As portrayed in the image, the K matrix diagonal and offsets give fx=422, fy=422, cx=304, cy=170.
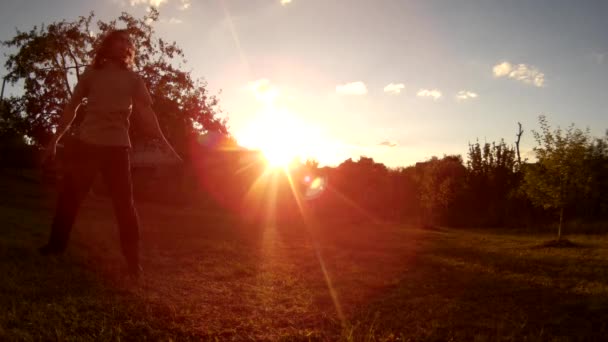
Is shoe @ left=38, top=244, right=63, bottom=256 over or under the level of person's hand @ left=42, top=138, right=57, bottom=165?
under

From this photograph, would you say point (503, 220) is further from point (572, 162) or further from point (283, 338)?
point (283, 338)

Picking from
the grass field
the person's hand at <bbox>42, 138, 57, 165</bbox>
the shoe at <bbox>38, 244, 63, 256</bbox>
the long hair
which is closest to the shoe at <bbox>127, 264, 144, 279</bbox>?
the grass field

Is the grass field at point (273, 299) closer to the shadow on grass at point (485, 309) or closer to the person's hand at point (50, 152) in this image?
the shadow on grass at point (485, 309)

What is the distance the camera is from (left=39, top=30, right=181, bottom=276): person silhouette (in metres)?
4.36

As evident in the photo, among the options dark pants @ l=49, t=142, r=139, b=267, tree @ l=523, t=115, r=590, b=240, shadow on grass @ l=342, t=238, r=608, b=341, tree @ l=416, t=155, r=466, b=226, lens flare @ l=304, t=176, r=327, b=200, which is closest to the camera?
shadow on grass @ l=342, t=238, r=608, b=341

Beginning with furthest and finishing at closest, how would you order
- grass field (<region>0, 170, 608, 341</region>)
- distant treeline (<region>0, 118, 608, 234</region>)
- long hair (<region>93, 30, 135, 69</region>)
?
1. distant treeline (<region>0, 118, 608, 234</region>)
2. long hair (<region>93, 30, 135, 69</region>)
3. grass field (<region>0, 170, 608, 341</region>)

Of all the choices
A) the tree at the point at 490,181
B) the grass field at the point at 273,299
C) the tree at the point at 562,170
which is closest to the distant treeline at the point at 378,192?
the tree at the point at 490,181

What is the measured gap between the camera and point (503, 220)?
24.9 m

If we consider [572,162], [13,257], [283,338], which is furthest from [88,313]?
[572,162]

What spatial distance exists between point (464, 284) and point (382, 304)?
72.1 inches

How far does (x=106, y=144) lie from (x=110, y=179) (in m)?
0.37

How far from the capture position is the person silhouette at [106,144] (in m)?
4.36

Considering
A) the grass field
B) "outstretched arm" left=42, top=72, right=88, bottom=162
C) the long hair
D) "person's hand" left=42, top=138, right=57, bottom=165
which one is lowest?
the grass field

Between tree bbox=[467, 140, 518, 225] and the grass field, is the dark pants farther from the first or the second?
tree bbox=[467, 140, 518, 225]
